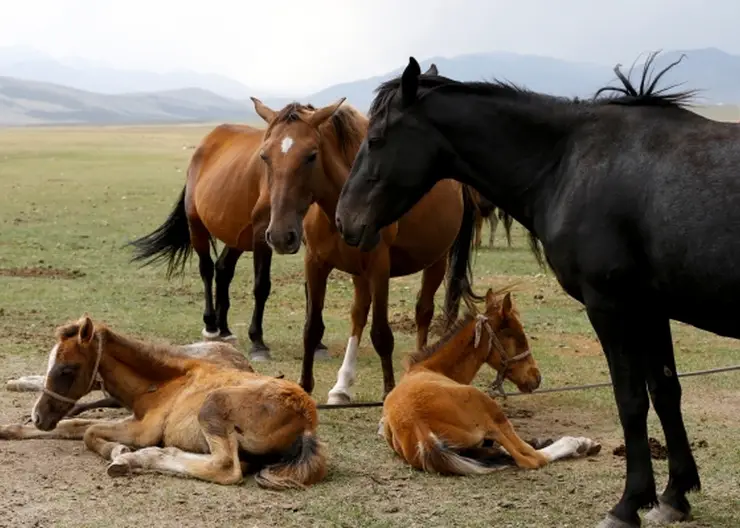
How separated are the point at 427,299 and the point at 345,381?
1.60m

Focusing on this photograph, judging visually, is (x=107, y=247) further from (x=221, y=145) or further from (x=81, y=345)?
(x=81, y=345)

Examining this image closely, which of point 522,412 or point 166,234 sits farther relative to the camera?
point 166,234

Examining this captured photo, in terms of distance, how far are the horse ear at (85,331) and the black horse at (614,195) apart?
1.83 m

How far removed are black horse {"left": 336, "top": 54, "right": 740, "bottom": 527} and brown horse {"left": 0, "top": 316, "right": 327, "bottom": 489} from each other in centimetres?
121

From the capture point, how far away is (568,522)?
5.44 metres

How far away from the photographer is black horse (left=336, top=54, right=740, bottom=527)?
4793 mm

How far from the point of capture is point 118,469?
19.9 feet

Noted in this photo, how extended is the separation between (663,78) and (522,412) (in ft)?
11.4

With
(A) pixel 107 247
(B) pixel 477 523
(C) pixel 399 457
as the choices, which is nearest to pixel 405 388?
(C) pixel 399 457

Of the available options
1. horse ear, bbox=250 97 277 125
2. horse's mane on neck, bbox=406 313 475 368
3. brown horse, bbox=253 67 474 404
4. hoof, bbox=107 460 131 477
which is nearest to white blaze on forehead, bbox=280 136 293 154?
brown horse, bbox=253 67 474 404

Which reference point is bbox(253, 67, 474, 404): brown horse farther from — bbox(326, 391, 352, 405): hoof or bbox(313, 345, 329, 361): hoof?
bbox(313, 345, 329, 361): hoof

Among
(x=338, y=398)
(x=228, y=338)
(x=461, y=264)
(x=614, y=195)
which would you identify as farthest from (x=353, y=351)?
(x=614, y=195)

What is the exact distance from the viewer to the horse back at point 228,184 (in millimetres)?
10445

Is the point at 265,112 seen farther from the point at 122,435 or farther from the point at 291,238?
the point at 122,435
